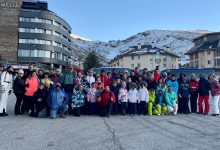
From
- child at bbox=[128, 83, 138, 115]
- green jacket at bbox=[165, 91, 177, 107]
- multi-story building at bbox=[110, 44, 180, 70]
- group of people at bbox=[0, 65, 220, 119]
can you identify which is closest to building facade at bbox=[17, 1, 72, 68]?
multi-story building at bbox=[110, 44, 180, 70]

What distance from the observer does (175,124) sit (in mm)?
10086

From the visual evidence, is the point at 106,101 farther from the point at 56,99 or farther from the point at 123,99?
the point at 56,99

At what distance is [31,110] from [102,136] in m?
5.20

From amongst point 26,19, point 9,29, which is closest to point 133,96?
point 9,29

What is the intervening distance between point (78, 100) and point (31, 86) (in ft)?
6.79

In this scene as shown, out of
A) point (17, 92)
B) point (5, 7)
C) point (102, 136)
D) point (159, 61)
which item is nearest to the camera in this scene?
point (102, 136)

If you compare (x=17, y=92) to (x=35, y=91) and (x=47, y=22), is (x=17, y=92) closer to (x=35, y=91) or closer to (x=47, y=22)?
(x=35, y=91)

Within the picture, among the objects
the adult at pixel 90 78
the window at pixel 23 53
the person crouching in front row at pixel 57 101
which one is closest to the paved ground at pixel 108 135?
the person crouching in front row at pixel 57 101

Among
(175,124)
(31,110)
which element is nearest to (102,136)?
(175,124)

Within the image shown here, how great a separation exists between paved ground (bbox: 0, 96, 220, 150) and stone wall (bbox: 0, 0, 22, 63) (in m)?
58.1

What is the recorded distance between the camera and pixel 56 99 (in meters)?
11.6

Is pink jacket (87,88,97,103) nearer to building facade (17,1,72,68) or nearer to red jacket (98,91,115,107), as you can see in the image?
red jacket (98,91,115,107)

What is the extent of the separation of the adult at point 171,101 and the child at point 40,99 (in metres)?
5.51

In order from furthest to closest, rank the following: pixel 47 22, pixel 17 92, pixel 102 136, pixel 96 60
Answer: pixel 47 22 → pixel 96 60 → pixel 17 92 → pixel 102 136
